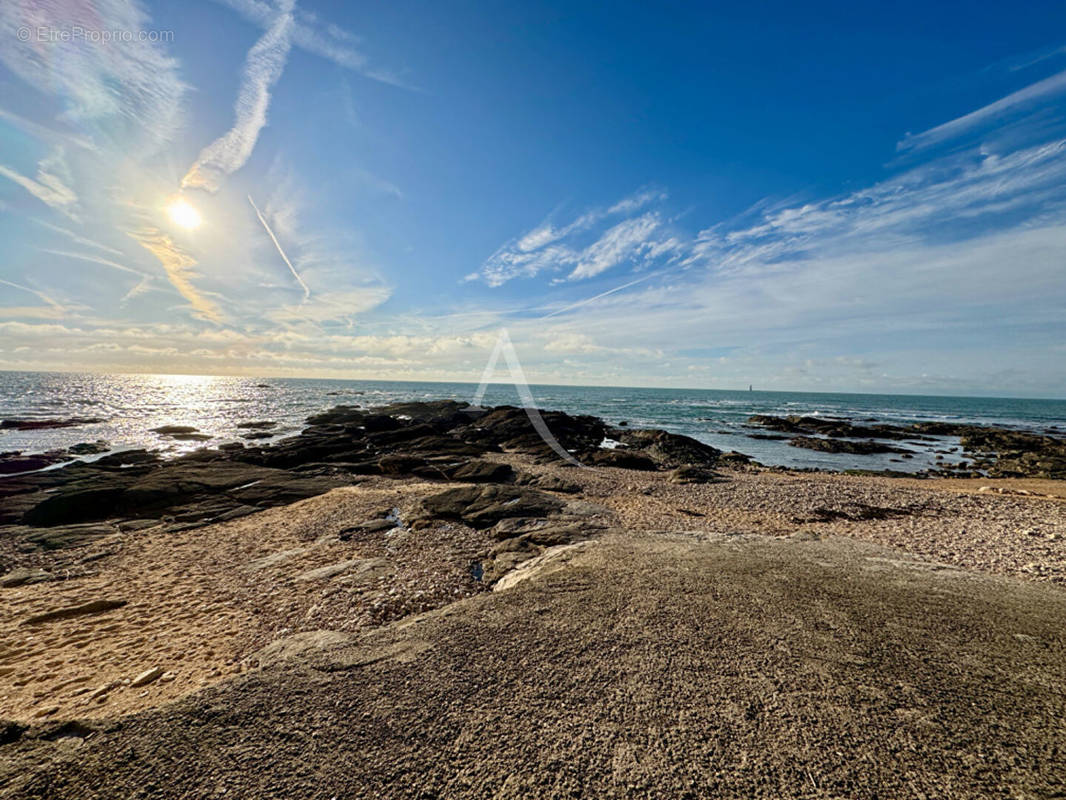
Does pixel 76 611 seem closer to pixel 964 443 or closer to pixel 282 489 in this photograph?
pixel 282 489

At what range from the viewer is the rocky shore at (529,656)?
3881 millimetres

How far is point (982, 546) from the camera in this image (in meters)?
11.2

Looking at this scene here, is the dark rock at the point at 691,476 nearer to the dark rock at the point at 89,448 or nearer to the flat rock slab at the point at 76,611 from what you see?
the flat rock slab at the point at 76,611

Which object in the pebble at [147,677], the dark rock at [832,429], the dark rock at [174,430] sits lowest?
the dark rock at [832,429]

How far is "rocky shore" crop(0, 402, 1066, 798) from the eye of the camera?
388 centimetres

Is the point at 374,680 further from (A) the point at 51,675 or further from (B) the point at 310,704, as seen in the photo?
(A) the point at 51,675

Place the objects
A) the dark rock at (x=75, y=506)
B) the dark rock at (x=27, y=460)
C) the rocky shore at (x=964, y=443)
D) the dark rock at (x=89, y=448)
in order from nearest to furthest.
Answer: the dark rock at (x=75, y=506)
the dark rock at (x=27, y=460)
the rocky shore at (x=964, y=443)
the dark rock at (x=89, y=448)

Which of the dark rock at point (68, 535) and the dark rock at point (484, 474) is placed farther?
the dark rock at point (484, 474)

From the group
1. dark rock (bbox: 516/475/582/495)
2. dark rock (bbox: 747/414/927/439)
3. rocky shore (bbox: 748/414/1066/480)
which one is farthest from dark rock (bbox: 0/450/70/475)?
dark rock (bbox: 747/414/927/439)

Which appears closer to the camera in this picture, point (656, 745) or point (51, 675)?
point (656, 745)

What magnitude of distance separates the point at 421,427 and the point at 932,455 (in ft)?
158

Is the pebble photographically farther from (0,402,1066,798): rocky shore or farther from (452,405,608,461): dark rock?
(452,405,608,461): dark rock

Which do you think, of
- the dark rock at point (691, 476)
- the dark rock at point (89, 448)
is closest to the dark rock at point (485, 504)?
Answer: the dark rock at point (691, 476)

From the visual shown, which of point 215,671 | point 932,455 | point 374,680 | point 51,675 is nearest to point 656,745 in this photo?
point 374,680
